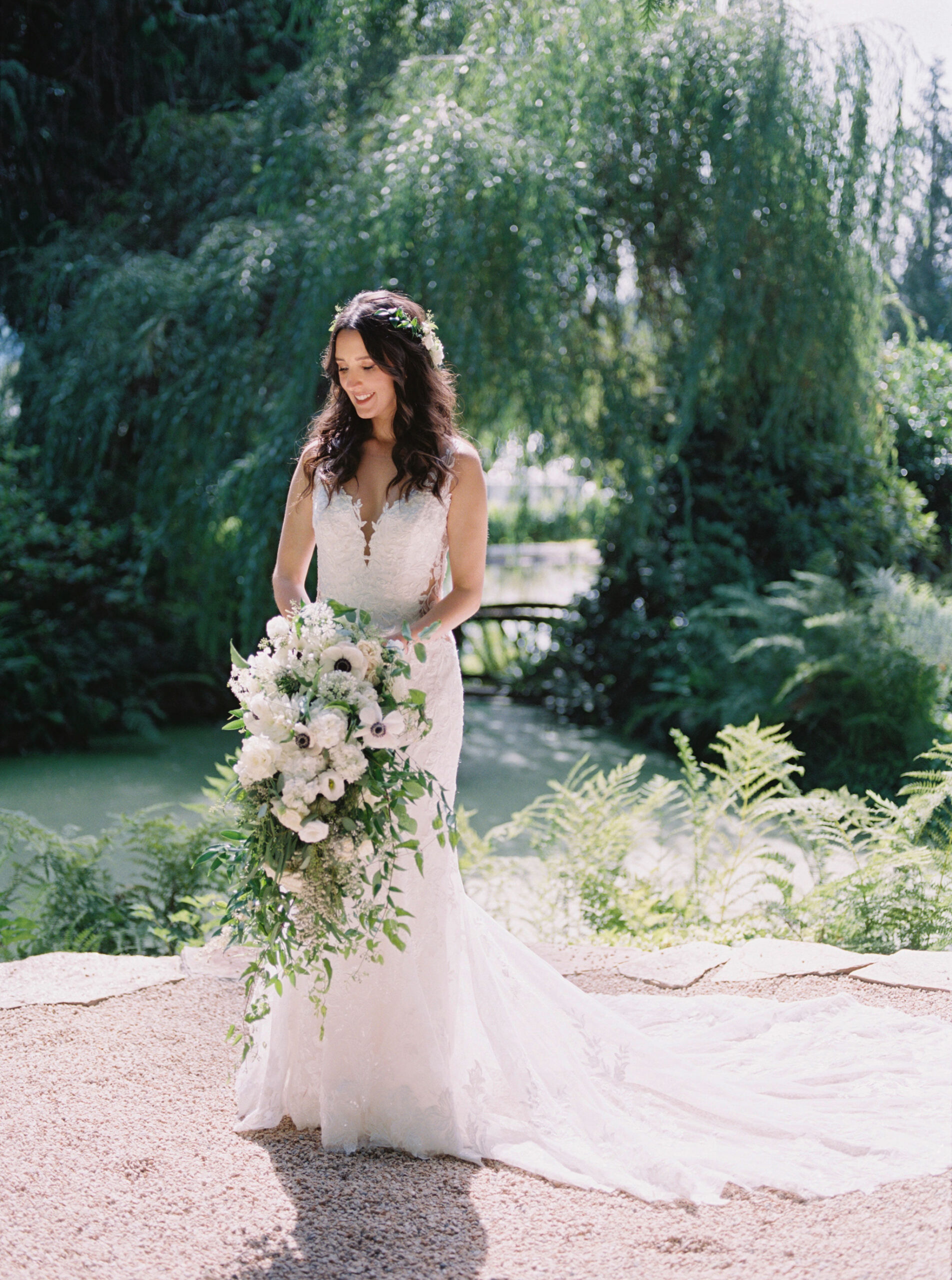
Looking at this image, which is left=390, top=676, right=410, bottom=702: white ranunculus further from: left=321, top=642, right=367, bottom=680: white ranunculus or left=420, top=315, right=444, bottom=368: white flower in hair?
left=420, top=315, right=444, bottom=368: white flower in hair

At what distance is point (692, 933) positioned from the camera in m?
4.40

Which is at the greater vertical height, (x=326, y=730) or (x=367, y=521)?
(x=367, y=521)

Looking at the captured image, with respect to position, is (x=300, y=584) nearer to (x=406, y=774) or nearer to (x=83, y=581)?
(x=406, y=774)

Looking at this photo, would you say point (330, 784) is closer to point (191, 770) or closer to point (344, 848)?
point (344, 848)

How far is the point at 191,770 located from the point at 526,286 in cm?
386

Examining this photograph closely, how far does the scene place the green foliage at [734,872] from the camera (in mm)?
4133

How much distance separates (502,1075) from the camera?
2.73 meters

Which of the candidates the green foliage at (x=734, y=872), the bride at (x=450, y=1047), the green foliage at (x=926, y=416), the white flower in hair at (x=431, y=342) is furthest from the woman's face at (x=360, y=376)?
the green foliage at (x=926, y=416)

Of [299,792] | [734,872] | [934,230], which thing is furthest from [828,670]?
[299,792]

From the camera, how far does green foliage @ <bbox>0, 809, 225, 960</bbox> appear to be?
14.5 feet

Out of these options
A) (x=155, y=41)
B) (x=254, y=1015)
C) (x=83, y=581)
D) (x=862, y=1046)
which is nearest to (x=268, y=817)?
(x=254, y=1015)

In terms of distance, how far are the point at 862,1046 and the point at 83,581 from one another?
22.0 ft

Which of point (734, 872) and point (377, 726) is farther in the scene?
point (734, 872)

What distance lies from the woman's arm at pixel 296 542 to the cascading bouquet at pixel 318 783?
1.48ft
